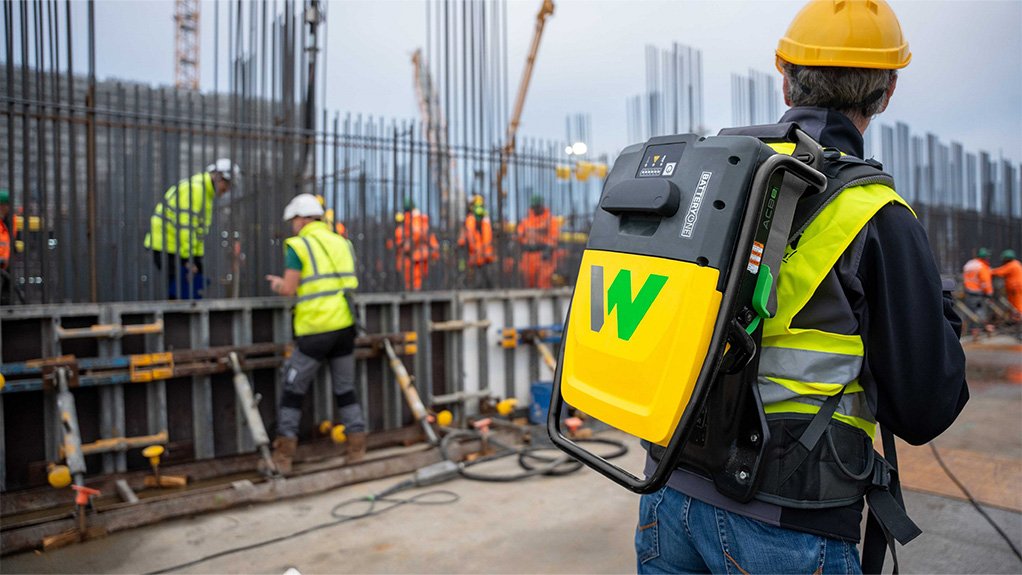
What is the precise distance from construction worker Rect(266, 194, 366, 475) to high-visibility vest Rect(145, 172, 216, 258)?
0.92 metres

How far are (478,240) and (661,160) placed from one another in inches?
274

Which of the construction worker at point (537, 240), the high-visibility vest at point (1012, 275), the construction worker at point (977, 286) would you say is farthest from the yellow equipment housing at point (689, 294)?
the high-visibility vest at point (1012, 275)

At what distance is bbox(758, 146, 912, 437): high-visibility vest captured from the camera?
136cm

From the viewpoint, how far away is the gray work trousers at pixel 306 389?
5527mm

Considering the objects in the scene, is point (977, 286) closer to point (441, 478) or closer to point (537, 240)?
point (537, 240)

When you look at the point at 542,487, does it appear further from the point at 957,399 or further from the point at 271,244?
the point at 957,399

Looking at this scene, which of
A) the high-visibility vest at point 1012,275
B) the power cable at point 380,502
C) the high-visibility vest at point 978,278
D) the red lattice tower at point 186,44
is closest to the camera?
the power cable at point 380,502

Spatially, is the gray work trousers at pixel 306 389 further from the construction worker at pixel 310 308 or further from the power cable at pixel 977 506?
the power cable at pixel 977 506

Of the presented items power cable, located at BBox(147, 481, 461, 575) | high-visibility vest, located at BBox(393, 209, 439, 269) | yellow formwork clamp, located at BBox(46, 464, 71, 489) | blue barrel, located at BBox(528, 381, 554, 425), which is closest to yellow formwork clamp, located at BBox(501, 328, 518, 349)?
blue barrel, located at BBox(528, 381, 554, 425)

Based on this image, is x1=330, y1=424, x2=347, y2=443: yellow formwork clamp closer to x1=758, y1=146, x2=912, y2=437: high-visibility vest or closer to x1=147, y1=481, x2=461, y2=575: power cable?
x1=147, y1=481, x2=461, y2=575: power cable

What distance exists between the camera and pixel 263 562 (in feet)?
12.6

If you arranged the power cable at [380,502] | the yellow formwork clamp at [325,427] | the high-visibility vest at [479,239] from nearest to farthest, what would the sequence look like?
the power cable at [380,502], the yellow formwork clamp at [325,427], the high-visibility vest at [479,239]

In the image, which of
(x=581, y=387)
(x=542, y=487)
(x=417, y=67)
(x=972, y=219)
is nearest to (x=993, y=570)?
(x=542, y=487)

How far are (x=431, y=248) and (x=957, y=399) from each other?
6.56m
